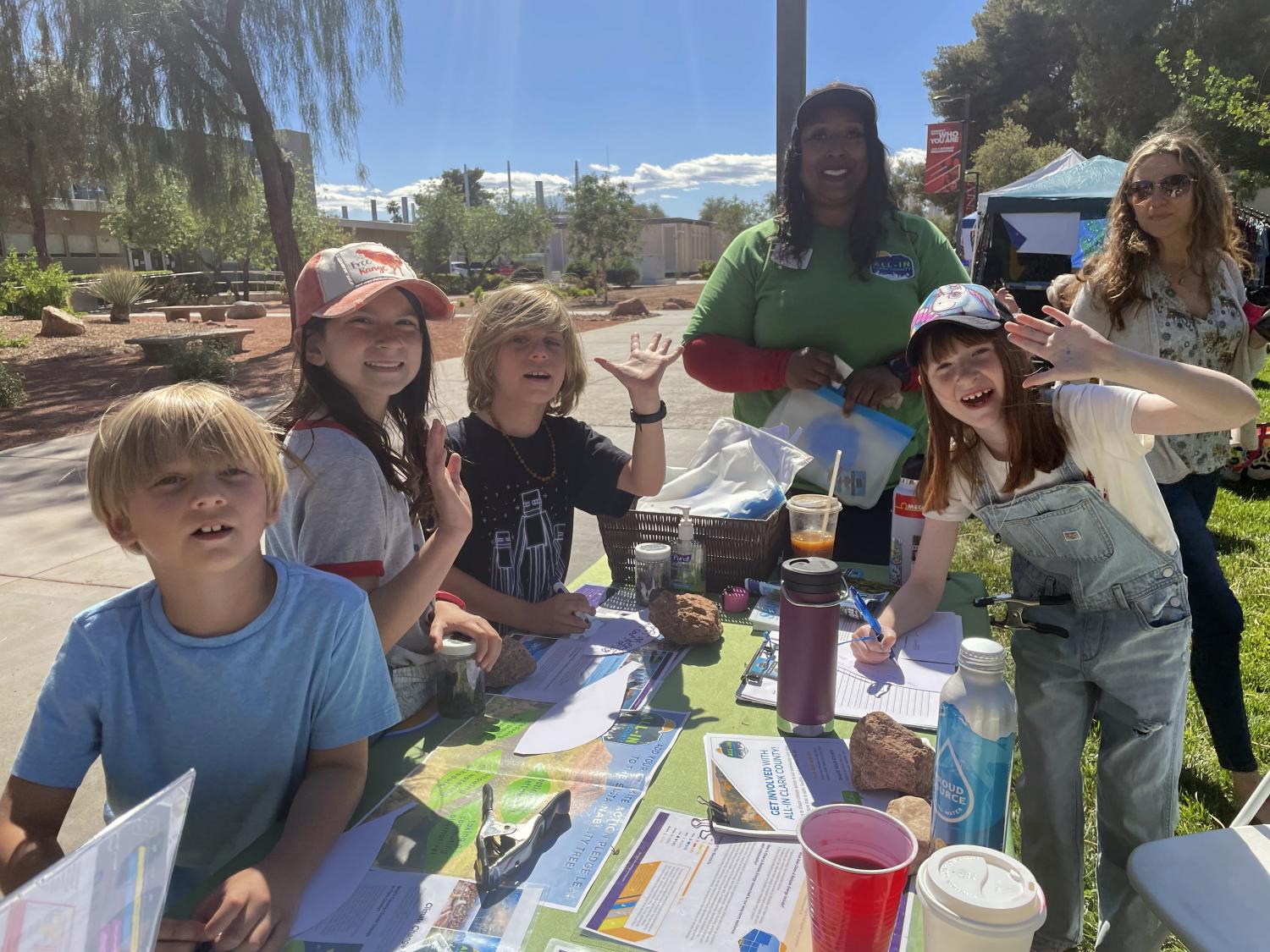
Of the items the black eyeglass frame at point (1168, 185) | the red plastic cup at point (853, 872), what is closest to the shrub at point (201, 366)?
the black eyeglass frame at point (1168, 185)

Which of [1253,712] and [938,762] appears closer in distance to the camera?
[938,762]

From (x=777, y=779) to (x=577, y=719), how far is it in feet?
1.36

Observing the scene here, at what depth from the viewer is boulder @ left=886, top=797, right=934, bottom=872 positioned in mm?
1216

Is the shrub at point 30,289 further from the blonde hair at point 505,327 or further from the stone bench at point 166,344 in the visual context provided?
the blonde hair at point 505,327

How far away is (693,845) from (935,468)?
1027 millimetres

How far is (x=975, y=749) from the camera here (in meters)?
1.13

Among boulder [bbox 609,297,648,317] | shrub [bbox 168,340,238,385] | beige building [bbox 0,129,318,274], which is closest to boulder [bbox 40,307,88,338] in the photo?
shrub [bbox 168,340,238,385]

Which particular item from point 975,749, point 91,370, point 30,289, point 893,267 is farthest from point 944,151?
point 30,289

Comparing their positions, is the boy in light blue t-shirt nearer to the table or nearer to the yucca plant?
the table

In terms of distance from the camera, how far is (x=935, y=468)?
1882mm

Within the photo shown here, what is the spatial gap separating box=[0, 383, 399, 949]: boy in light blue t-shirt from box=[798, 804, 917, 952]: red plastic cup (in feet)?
2.28

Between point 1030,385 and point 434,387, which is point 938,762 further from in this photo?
point 434,387

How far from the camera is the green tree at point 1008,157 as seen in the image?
27766 millimetres

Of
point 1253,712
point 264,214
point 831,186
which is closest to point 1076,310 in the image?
point 831,186
